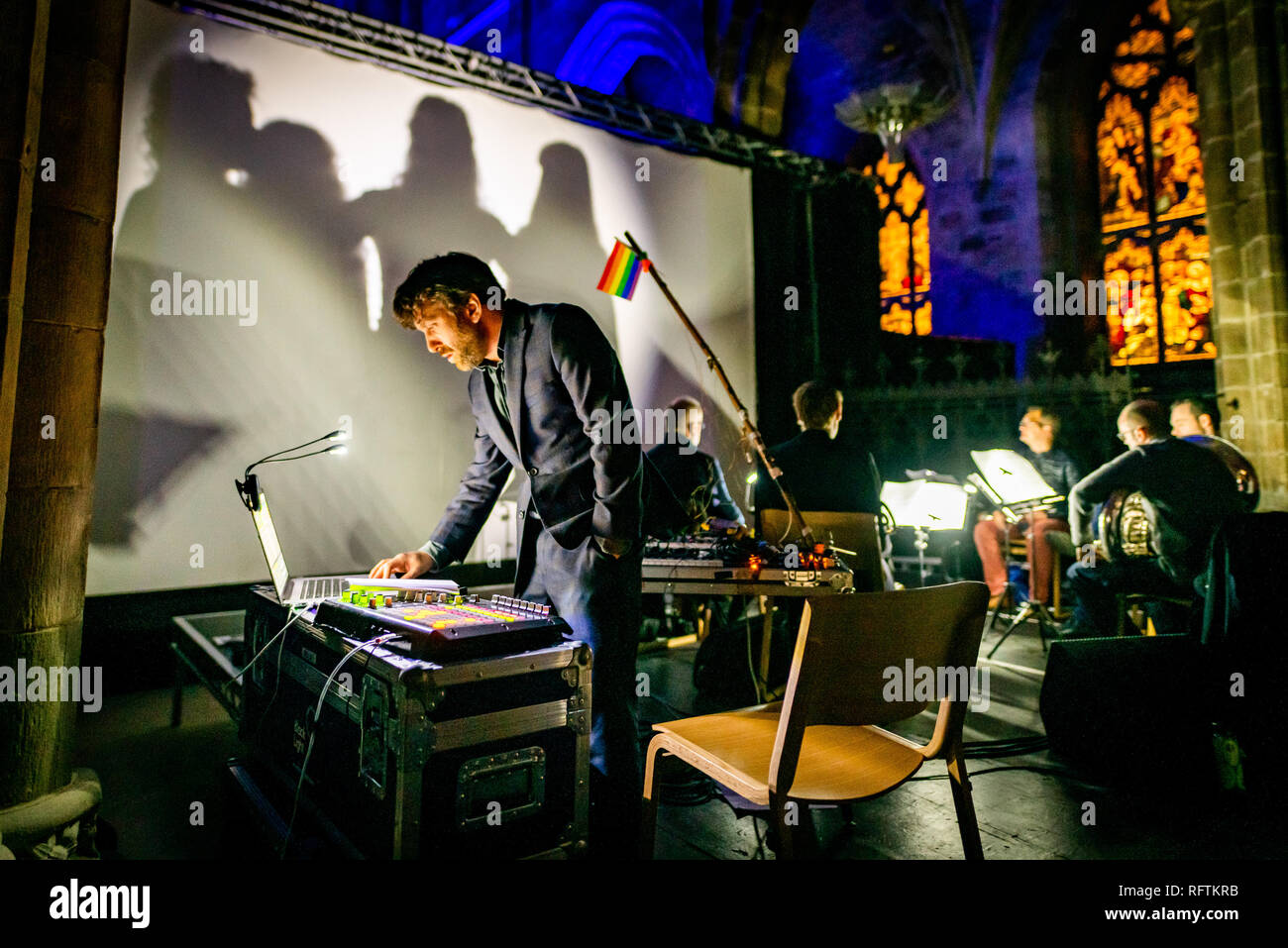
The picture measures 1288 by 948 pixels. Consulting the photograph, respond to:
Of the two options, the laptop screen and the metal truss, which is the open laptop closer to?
the laptop screen

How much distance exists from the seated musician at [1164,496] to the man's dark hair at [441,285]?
368 centimetres

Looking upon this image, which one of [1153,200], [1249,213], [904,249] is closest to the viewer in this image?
[1249,213]

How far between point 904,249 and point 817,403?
8425mm

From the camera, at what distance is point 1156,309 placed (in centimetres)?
932

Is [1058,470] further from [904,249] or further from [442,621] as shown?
[442,621]

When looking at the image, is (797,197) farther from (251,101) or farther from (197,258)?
(197,258)

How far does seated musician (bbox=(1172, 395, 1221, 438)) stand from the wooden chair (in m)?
3.86

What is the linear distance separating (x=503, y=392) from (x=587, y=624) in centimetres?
87

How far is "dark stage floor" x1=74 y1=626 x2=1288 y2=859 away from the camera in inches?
92.4

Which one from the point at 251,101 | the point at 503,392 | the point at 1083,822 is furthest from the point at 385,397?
the point at 1083,822

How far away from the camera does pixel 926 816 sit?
263cm

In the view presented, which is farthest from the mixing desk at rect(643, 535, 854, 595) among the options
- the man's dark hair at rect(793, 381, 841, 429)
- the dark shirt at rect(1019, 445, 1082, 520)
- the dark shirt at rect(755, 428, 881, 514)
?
the dark shirt at rect(1019, 445, 1082, 520)

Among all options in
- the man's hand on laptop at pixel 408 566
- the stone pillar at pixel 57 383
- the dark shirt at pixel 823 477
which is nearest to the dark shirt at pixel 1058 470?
the dark shirt at pixel 823 477

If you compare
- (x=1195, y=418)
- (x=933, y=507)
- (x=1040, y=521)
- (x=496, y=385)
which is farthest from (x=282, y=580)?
(x=1195, y=418)
